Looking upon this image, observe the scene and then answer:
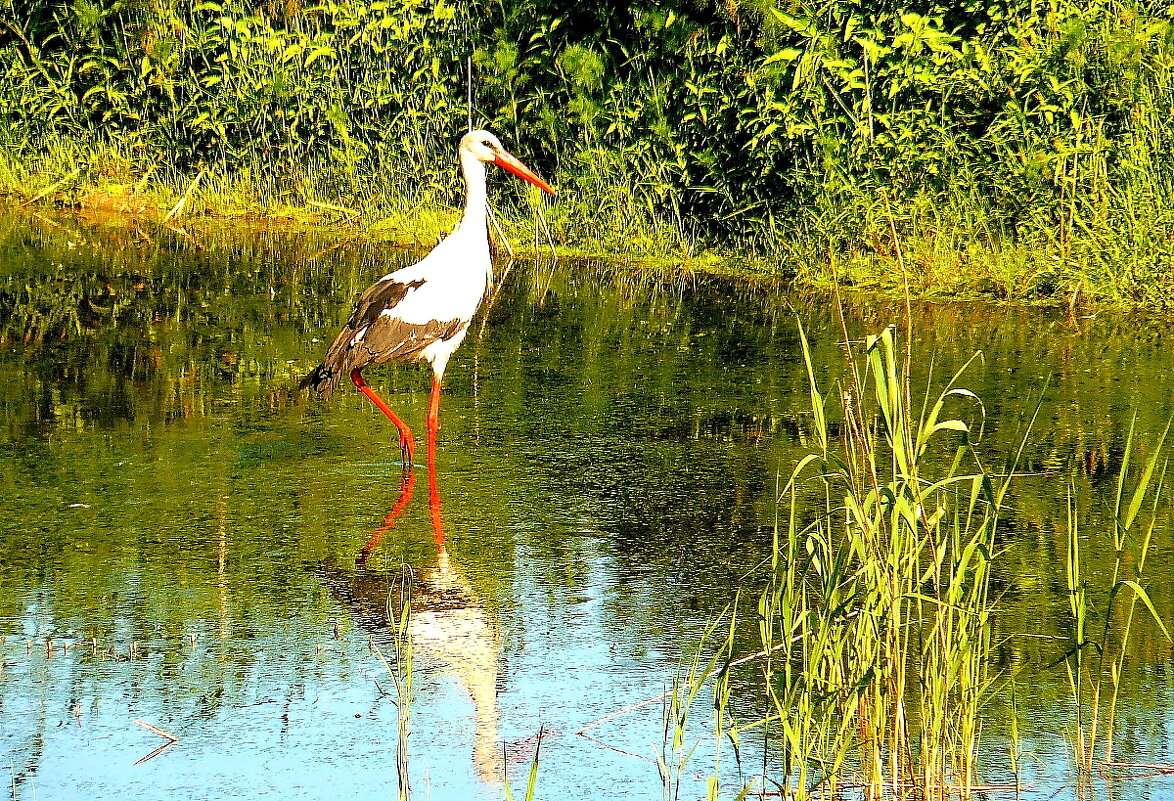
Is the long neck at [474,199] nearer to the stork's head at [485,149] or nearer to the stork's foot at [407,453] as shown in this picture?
the stork's head at [485,149]

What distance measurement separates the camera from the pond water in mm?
4203

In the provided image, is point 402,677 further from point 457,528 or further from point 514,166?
point 514,166

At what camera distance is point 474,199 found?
7852mm

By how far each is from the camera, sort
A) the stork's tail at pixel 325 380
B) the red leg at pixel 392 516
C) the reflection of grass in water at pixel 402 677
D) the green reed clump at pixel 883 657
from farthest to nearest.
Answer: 1. the stork's tail at pixel 325 380
2. the red leg at pixel 392 516
3. the reflection of grass in water at pixel 402 677
4. the green reed clump at pixel 883 657

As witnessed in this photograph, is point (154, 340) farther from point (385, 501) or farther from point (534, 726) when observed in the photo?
point (534, 726)

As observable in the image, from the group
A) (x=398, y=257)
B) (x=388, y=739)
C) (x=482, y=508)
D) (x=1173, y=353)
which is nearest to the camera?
(x=388, y=739)

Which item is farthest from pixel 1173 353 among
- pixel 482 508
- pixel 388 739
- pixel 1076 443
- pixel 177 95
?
pixel 177 95

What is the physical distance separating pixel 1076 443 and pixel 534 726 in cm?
378

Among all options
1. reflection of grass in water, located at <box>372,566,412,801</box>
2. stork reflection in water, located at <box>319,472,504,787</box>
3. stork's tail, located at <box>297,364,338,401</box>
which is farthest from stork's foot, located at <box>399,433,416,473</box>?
reflection of grass in water, located at <box>372,566,412,801</box>

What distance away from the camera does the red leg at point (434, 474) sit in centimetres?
610

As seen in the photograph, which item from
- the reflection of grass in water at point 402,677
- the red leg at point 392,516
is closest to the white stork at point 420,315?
the red leg at point 392,516

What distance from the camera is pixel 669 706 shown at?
4.46 metres

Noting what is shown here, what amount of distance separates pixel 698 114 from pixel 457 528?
23.3 ft

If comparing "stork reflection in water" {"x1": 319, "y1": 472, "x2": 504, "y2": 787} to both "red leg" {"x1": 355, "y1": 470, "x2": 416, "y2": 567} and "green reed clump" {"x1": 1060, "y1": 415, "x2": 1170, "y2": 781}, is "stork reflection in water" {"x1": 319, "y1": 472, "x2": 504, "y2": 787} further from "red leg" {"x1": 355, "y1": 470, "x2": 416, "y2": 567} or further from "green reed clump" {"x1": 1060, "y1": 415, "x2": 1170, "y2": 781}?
"green reed clump" {"x1": 1060, "y1": 415, "x2": 1170, "y2": 781}
